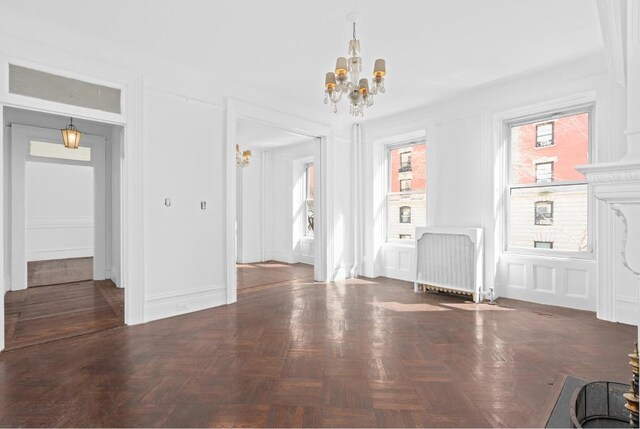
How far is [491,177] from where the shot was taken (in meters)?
4.87

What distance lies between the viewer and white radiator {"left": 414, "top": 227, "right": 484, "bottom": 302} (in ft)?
15.7

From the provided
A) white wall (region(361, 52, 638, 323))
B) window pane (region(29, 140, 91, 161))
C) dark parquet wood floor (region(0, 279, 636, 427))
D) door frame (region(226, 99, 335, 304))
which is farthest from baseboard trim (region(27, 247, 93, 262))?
white wall (region(361, 52, 638, 323))

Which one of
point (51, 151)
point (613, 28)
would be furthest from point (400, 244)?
point (51, 151)

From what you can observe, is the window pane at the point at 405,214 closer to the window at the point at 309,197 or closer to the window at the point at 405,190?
the window at the point at 405,190

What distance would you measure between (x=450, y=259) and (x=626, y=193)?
4023 millimetres

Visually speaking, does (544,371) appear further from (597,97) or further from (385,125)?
(385,125)

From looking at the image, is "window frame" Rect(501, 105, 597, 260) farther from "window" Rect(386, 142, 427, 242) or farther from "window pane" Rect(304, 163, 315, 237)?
"window pane" Rect(304, 163, 315, 237)

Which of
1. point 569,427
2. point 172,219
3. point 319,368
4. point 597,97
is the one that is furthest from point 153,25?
point 597,97

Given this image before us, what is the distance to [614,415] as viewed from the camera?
181 cm

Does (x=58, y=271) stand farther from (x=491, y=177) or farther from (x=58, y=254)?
(x=491, y=177)

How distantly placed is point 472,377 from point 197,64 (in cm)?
418

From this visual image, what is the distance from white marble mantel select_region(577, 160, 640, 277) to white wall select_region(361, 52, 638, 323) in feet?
10.8

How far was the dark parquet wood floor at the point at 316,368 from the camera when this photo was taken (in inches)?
81.3

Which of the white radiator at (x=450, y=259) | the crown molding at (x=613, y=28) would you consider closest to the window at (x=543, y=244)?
the white radiator at (x=450, y=259)
